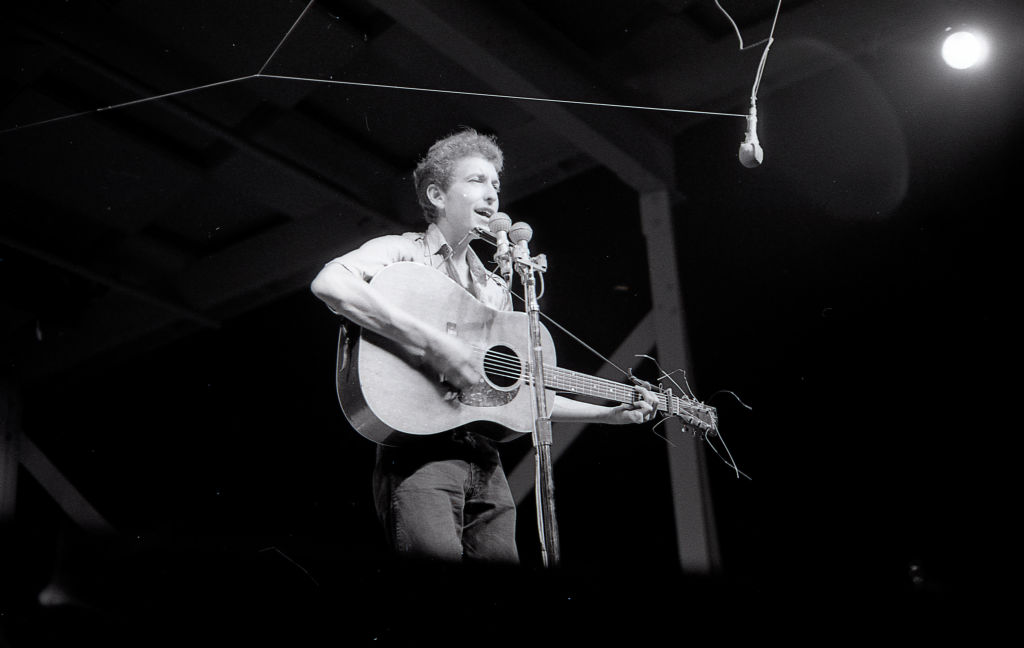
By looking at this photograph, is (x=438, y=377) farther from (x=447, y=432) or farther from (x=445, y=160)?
(x=445, y=160)

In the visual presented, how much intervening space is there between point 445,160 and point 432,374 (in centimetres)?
74

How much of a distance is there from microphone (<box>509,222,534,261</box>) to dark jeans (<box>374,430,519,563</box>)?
1.57 feet

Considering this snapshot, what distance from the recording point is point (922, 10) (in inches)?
151

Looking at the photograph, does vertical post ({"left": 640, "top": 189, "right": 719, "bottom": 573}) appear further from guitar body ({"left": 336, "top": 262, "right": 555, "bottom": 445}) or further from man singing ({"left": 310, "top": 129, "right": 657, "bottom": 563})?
Result: guitar body ({"left": 336, "top": 262, "right": 555, "bottom": 445})

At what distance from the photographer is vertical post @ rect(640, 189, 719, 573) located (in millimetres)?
3822

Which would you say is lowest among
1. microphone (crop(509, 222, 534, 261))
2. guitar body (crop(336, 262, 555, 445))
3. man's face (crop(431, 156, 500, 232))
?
guitar body (crop(336, 262, 555, 445))

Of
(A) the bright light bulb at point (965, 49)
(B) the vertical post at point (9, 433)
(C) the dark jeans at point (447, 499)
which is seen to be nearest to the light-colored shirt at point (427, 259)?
(C) the dark jeans at point (447, 499)

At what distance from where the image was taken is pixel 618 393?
2865mm

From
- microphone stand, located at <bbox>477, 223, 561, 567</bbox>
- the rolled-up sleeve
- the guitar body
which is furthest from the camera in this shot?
the rolled-up sleeve

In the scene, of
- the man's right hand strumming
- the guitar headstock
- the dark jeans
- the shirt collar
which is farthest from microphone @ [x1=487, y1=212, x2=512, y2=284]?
the guitar headstock

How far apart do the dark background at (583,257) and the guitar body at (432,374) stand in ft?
3.52

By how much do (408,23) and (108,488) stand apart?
2005 mm

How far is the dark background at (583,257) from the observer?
3475 mm

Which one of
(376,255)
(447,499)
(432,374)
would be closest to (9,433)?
(376,255)
